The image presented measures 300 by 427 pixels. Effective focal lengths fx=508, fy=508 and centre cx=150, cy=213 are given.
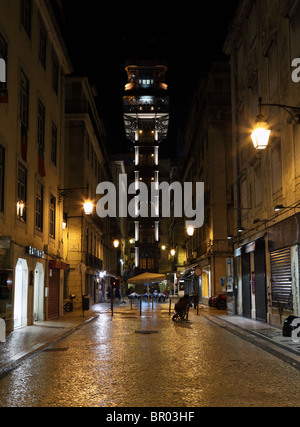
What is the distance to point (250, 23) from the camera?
83.0 ft

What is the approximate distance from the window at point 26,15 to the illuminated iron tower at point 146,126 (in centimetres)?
8639

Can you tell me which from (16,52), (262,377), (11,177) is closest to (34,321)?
(11,177)

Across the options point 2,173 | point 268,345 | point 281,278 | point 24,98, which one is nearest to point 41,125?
point 24,98

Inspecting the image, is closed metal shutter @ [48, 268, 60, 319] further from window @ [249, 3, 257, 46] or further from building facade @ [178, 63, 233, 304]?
window @ [249, 3, 257, 46]

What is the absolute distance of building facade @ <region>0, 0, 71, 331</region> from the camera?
18.2 meters

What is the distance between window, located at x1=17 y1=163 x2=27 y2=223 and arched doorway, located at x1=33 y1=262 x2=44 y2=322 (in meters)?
3.88

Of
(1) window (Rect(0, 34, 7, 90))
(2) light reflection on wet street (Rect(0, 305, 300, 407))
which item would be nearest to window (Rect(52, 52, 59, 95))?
(1) window (Rect(0, 34, 7, 90))

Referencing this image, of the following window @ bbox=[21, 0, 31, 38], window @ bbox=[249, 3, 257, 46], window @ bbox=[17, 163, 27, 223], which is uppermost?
window @ bbox=[249, 3, 257, 46]

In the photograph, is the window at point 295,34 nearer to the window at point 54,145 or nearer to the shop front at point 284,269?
the shop front at point 284,269

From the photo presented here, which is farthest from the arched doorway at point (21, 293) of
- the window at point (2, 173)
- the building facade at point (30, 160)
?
the window at point (2, 173)

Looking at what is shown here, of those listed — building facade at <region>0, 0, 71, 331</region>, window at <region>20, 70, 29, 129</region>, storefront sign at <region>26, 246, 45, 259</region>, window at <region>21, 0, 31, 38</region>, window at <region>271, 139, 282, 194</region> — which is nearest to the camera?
building facade at <region>0, 0, 71, 331</region>

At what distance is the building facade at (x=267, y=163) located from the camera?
17844 mm

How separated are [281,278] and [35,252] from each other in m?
10.1
